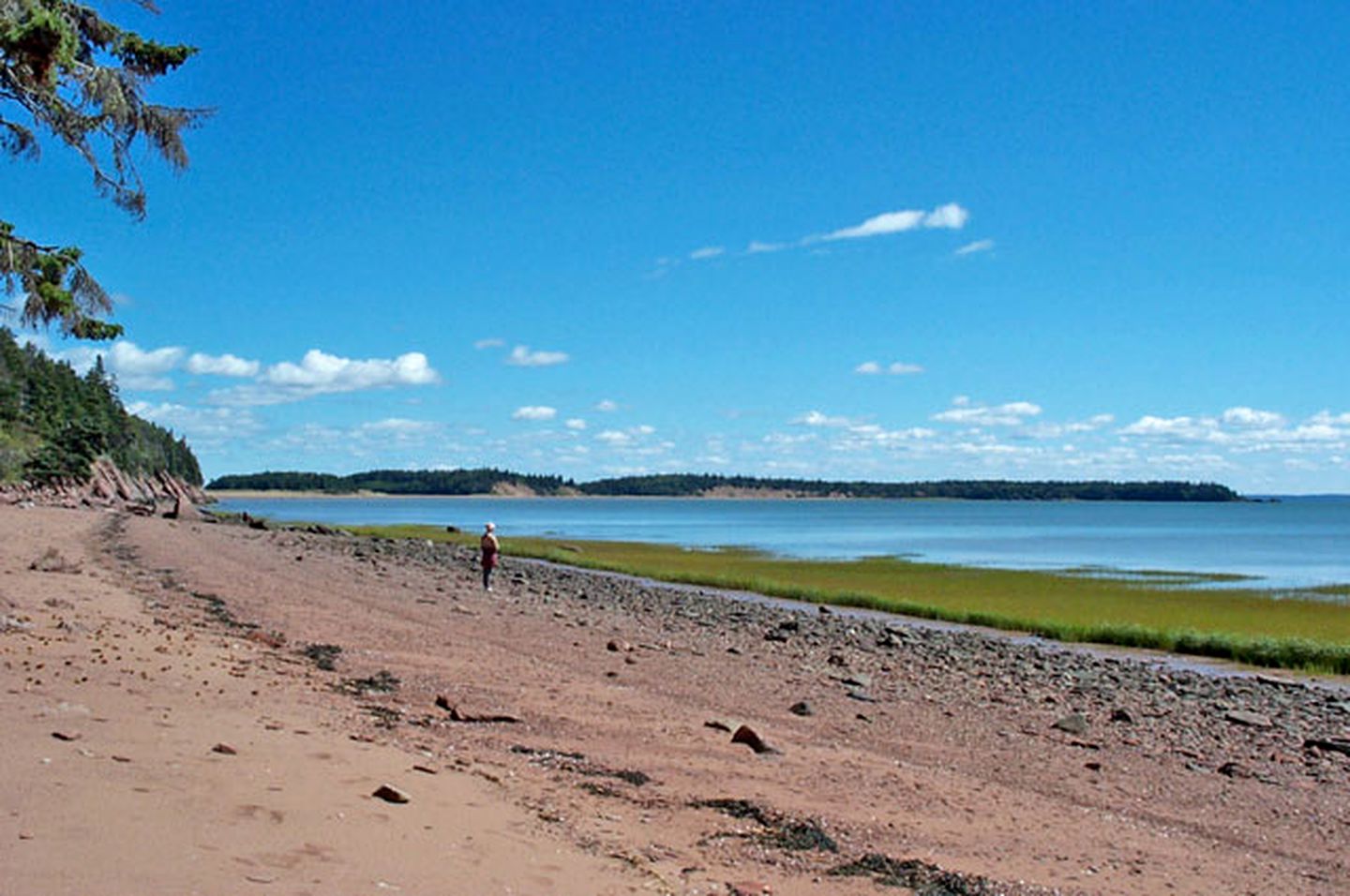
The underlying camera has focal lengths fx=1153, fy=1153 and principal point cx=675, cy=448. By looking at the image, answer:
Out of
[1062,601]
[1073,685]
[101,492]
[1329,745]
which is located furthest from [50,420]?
[1329,745]

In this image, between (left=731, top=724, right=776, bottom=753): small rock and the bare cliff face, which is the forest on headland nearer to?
the bare cliff face

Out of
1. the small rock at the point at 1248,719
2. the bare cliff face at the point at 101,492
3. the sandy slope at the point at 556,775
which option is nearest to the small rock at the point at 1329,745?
the sandy slope at the point at 556,775

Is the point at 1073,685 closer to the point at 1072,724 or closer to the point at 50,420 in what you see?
the point at 1072,724

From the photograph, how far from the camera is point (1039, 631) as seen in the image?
3228 cm

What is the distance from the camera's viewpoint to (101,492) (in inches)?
4146

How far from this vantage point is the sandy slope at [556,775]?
6668mm

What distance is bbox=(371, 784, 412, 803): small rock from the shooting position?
7879 millimetres

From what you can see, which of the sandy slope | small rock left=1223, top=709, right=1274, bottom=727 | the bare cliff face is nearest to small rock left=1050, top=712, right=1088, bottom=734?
the sandy slope

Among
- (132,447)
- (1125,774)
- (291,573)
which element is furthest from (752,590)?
(132,447)

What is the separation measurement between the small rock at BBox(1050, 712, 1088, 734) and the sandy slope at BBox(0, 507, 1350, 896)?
270 mm

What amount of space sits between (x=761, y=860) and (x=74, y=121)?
440 inches

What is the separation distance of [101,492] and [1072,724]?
349 ft

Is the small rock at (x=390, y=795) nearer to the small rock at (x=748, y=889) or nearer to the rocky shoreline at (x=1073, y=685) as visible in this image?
the small rock at (x=748, y=889)

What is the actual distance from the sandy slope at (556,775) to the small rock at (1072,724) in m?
0.27
